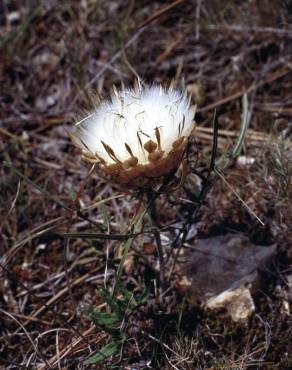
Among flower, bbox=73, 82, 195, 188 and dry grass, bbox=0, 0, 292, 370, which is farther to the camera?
dry grass, bbox=0, 0, 292, 370

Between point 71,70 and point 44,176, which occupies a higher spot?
point 71,70

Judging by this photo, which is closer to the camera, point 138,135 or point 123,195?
point 138,135

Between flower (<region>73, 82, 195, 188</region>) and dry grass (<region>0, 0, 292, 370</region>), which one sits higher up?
flower (<region>73, 82, 195, 188</region>)

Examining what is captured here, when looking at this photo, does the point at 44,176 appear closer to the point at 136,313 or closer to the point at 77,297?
the point at 77,297

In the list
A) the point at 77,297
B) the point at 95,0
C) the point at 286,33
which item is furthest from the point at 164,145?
the point at 95,0

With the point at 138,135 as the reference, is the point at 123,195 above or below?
below
